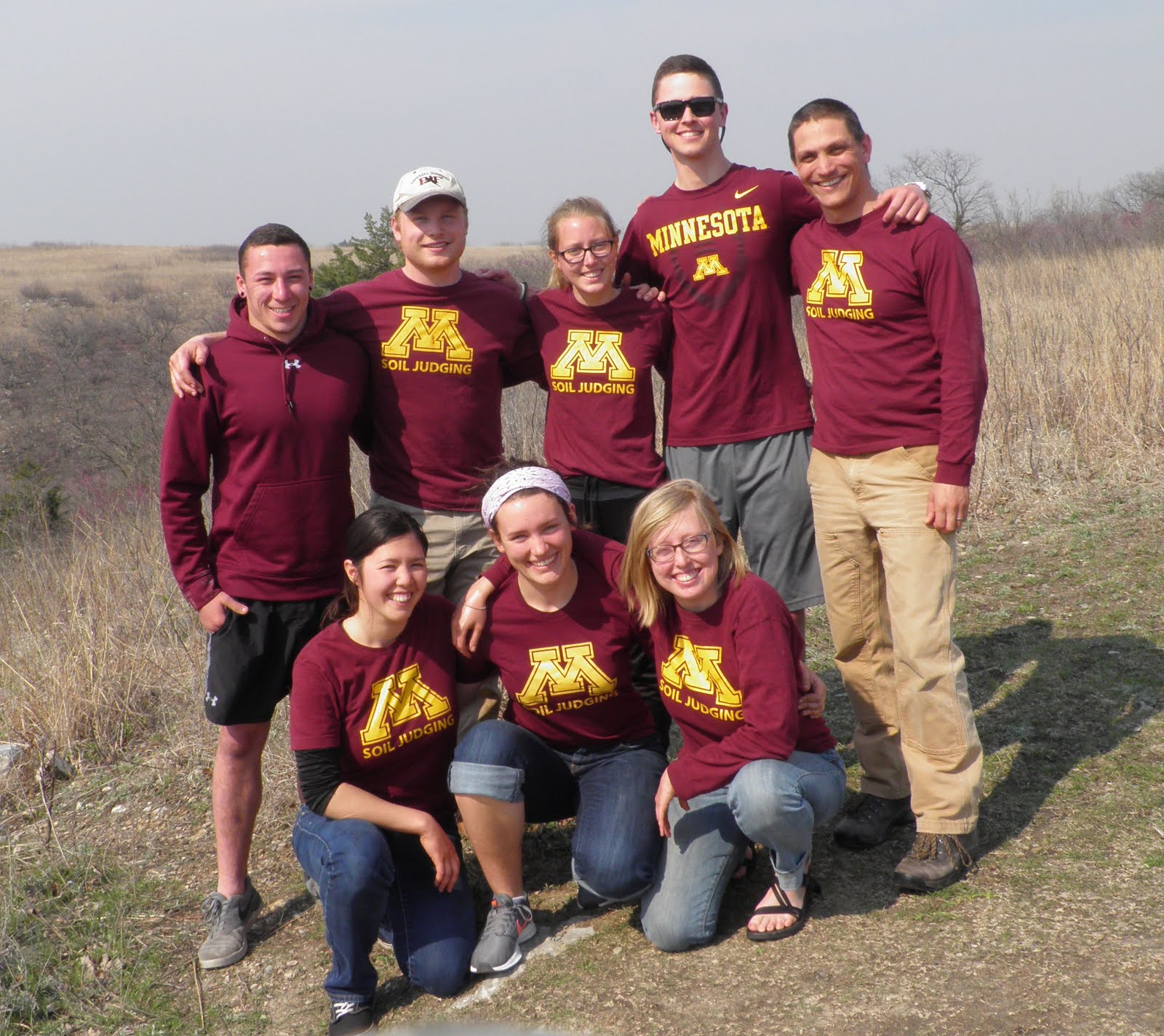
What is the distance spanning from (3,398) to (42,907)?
19117mm

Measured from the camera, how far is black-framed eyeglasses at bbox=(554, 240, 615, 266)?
3.71 meters

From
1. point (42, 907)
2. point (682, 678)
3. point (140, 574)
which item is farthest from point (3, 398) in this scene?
point (682, 678)

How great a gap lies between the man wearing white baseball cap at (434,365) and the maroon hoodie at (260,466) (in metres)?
0.19

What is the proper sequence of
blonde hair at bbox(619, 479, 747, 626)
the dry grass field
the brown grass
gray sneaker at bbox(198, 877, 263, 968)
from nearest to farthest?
the dry grass field → blonde hair at bbox(619, 479, 747, 626) → gray sneaker at bbox(198, 877, 263, 968) → the brown grass

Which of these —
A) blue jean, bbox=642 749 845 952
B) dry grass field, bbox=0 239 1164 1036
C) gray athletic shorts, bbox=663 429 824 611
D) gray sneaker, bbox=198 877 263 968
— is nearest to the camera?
dry grass field, bbox=0 239 1164 1036

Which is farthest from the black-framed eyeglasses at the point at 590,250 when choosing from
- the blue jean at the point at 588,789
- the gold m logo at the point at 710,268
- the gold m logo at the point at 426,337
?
the blue jean at the point at 588,789

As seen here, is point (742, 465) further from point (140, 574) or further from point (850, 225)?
point (140, 574)

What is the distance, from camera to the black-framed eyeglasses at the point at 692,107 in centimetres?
370

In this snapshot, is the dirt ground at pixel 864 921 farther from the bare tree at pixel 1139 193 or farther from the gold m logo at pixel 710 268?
the bare tree at pixel 1139 193

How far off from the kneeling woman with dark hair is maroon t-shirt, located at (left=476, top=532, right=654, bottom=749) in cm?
21

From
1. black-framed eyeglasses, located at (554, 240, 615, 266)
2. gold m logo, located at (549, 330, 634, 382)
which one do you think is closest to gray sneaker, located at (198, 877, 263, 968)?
gold m logo, located at (549, 330, 634, 382)

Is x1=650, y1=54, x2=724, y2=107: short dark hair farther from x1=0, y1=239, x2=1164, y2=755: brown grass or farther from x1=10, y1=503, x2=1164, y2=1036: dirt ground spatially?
x1=0, y1=239, x2=1164, y2=755: brown grass

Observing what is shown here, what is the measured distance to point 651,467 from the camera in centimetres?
388

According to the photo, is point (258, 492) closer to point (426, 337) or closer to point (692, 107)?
point (426, 337)
